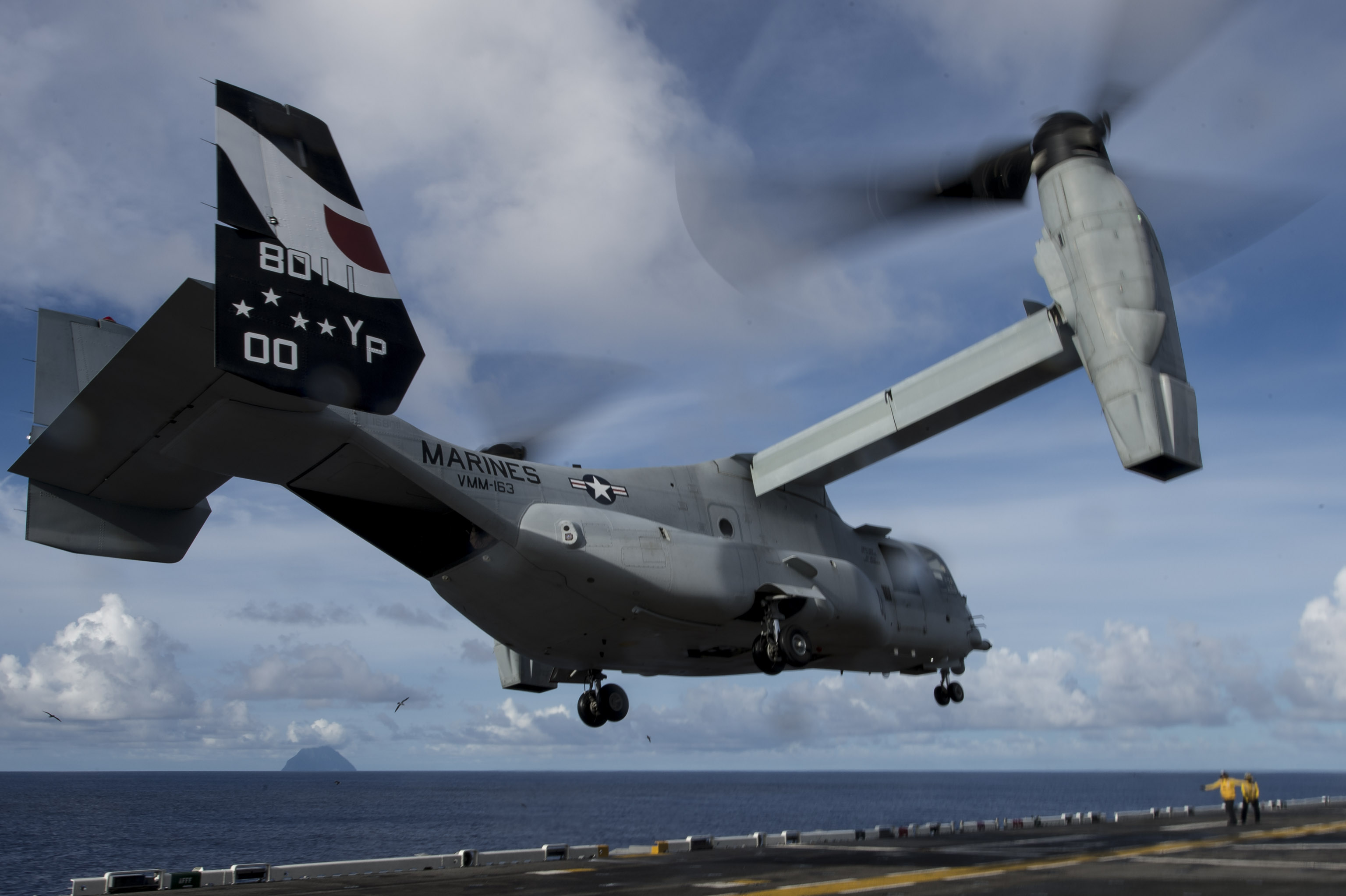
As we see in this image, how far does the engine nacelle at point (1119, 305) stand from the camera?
464 inches

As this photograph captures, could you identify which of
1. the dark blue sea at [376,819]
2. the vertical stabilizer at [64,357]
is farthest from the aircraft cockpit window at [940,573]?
the dark blue sea at [376,819]

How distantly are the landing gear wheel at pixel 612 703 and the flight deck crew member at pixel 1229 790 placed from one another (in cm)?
1654

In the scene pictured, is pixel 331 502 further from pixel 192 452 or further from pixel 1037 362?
pixel 1037 362

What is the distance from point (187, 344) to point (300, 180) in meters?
2.24

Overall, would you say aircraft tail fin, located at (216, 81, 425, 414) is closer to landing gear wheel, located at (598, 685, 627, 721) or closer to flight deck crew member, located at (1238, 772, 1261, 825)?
landing gear wheel, located at (598, 685, 627, 721)

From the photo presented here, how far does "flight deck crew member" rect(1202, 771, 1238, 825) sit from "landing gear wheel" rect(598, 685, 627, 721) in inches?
651

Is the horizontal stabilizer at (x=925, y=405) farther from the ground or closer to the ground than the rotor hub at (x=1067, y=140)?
closer to the ground

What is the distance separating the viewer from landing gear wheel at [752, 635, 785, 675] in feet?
51.9

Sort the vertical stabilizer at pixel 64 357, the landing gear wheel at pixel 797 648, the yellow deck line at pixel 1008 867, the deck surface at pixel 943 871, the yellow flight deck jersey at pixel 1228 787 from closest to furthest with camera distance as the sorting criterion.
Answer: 1. the vertical stabilizer at pixel 64 357
2. the yellow deck line at pixel 1008 867
3. the deck surface at pixel 943 871
4. the landing gear wheel at pixel 797 648
5. the yellow flight deck jersey at pixel 1228 787

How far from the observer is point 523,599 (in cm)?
1476

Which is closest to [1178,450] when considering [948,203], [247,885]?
[948,203]

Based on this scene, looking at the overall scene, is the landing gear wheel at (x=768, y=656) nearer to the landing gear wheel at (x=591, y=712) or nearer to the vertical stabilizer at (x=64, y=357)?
the landing gear wheel at (x=591, y=712)

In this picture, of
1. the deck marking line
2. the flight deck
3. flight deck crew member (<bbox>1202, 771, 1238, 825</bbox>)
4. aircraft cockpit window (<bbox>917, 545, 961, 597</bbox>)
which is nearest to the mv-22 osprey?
aircraft cockpit window (<bbox>917, 545, 961, 597</bbox>)

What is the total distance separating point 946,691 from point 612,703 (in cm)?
823
